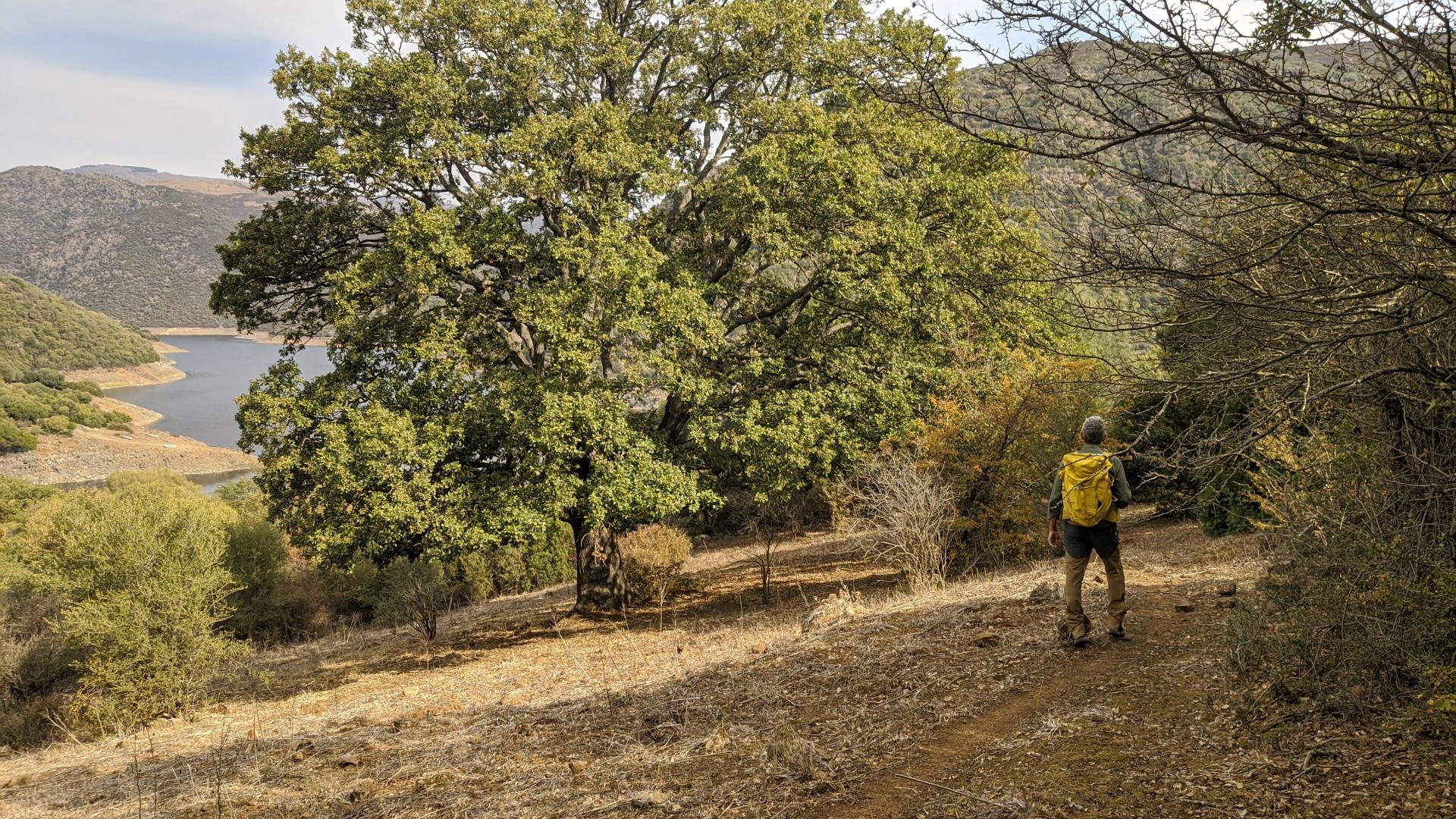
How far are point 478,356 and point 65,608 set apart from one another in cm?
788

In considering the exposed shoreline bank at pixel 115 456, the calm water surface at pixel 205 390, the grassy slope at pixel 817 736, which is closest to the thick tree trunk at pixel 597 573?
the grassy slope at pixel 817 736

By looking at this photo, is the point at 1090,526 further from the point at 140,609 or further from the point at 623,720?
the point at 140,609

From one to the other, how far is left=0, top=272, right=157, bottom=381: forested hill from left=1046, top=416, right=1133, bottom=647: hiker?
11026 cm

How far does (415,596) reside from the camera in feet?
60.0

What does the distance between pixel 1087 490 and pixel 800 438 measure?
6.61 metres

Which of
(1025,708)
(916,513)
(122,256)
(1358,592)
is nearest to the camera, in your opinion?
(1358,592)

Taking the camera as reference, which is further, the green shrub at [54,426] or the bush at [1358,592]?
the green shrub at [54,426]

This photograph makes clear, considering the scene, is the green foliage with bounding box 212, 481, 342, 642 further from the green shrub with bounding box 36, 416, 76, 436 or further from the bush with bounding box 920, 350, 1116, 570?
the green shrub with bounding box 36, 416, 76, 436

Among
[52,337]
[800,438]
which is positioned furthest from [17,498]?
[52,337]

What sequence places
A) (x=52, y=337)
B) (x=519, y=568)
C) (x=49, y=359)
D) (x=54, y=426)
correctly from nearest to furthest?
1. (x=519, y=568)
2. (x=54, y=426)
3. (x=49, y=359)
4. (x=52, y=337)

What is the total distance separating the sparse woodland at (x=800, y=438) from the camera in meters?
3.75

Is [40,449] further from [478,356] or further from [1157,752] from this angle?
[1157,752]

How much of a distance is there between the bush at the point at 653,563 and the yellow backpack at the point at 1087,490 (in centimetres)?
1124

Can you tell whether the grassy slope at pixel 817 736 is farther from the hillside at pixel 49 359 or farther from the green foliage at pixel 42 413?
the hillside at pixel 49 359
